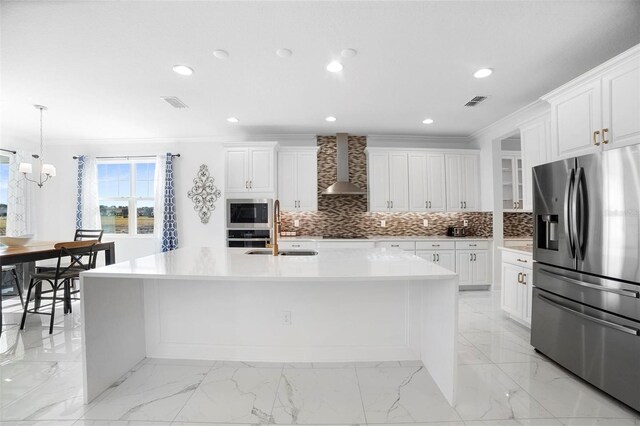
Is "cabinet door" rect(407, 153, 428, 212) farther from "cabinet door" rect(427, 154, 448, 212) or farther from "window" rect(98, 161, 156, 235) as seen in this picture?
"window" rect(98, 161, 156, 235)

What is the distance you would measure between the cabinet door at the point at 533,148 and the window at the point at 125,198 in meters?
6.07

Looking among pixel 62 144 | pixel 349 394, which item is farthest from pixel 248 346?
pixel 62 144

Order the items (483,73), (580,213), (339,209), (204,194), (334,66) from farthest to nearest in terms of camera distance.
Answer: (204,194) → (339,209) → (483,73) → (334,66) → (580,213)

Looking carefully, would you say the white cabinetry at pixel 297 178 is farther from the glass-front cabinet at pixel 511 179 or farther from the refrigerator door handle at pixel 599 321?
the glass-front cabinet at pixel 511 179

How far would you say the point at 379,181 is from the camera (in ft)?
15.6

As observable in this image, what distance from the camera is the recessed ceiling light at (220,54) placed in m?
2.36

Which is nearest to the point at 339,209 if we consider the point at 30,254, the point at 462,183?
the point at 462,183

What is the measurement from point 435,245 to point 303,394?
3339mm

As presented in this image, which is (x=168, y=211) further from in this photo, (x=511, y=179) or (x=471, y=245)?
(x=511, y=179)

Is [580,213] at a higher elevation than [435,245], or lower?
higher

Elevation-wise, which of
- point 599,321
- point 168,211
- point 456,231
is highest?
point 168,211

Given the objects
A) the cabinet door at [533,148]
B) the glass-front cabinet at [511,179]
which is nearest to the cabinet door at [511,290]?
the cabinet door at [533,148]

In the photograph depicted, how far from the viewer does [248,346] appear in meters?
2.37

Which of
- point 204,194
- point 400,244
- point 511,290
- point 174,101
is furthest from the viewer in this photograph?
point 204,194
